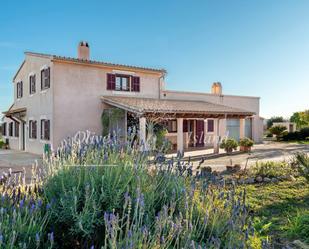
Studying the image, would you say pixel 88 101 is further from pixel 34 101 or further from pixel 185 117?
pixel 185 117

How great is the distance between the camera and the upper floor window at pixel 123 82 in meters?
19.3

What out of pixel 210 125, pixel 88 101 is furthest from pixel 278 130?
pixel 88 101

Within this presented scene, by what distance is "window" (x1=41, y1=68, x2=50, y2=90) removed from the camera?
17.9 m

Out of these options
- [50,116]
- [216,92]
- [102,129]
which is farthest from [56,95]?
[216,92]

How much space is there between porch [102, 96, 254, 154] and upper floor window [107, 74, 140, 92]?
3.22 ft

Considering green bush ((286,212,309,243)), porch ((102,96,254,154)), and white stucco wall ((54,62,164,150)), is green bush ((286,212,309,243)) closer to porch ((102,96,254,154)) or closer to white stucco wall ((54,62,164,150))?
porch ((102,96,254,154))

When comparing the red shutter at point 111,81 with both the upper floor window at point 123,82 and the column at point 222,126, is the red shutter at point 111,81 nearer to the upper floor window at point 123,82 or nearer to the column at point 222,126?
the upper floor window at point 123,82

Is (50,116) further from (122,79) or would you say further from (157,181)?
(157,181)

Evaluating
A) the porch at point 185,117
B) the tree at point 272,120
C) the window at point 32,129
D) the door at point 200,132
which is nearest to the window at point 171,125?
the porch at point 185,117

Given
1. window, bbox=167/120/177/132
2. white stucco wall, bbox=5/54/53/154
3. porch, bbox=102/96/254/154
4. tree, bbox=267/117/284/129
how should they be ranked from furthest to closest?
tree, bbox=267/117/284/129 < window, bbox=167/120/177/132 < white stucco wall, bbox=5/54/53/154 < porch, bbox=102/96/254/154

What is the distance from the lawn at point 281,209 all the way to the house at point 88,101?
312 inches

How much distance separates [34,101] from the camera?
67.2ft

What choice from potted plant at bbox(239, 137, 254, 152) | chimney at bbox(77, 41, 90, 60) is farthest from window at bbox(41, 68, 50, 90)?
potted plant at bbox(239, 137, 254, 152)

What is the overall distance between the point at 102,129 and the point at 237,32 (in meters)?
10.4
